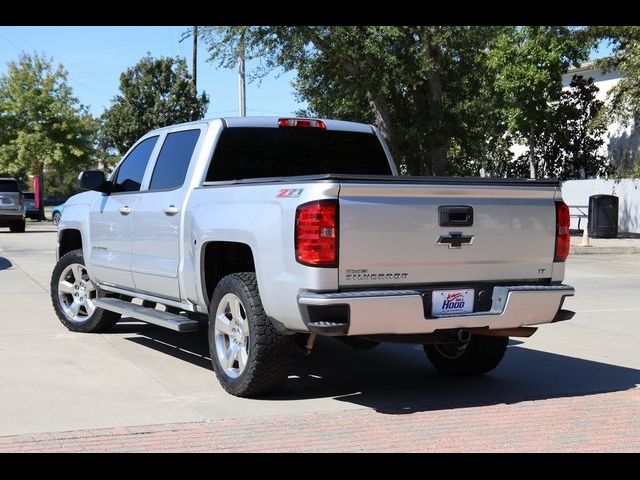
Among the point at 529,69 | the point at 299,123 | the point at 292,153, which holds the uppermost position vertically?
the point at 529,69

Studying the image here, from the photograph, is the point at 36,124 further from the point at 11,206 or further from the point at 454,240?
the point at 454,240

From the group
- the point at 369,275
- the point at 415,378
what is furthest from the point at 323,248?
the point at 415,378

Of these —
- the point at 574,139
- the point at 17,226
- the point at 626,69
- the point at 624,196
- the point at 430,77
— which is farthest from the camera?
the point at 574,139

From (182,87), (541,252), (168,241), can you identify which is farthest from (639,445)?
(182,87)

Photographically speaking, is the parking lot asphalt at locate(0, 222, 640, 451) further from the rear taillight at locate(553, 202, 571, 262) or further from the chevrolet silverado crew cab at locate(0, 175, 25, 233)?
the chevrolet silverado crew cab at locate(0, 175, 25, 233)

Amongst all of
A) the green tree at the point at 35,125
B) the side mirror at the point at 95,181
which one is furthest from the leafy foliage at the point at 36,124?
the side mirror at the point at 95,181

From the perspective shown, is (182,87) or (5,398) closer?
(5,398)

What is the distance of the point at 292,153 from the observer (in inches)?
306

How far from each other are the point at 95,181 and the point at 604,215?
22.5m

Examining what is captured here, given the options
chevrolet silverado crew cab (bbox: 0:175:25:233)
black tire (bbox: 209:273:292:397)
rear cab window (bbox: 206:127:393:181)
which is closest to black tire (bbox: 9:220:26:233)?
chevrolet silverado crew cab (bbox: 0:175:25:233)

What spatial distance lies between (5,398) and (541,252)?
4.14 meters
